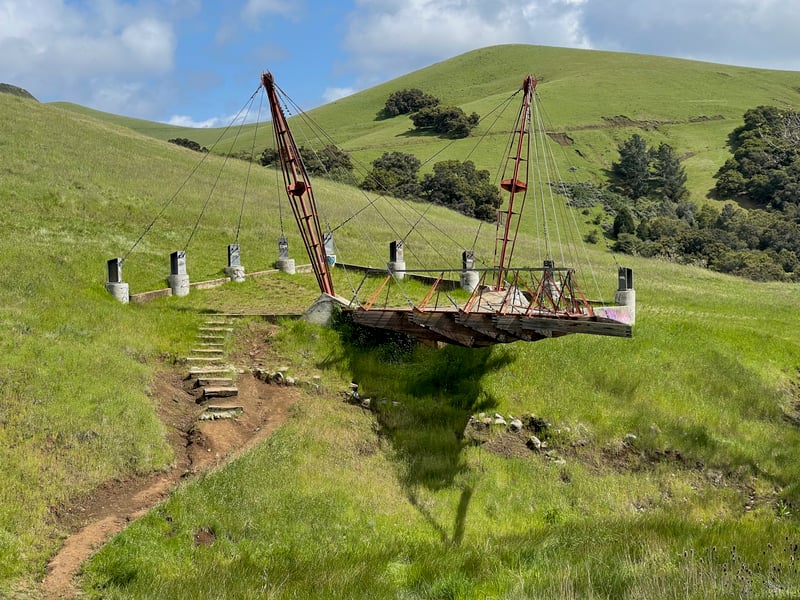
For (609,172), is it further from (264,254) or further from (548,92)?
(264,254)

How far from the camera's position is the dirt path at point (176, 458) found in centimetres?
999

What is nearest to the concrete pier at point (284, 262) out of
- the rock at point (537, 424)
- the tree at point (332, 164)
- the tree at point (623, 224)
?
the rock at point (537, 424)

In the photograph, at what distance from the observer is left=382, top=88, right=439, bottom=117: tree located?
→ 122062 mm

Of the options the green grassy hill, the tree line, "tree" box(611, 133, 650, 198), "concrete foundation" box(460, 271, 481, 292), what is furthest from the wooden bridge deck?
"tree" box(611, 133, 650, 198)

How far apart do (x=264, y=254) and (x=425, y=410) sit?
55.4 feet

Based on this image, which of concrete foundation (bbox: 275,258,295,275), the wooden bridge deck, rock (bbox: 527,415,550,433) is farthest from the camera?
concrete foundation (bbox: 275,258,295,275)

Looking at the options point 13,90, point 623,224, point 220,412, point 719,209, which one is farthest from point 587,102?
point 220,412

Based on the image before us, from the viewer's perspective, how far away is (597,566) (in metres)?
8.70

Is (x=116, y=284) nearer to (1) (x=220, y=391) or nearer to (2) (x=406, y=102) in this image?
(1) (x=220, y=391)

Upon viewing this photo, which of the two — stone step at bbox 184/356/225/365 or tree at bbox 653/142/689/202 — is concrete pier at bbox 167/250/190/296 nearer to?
stone step at bbox 184/356/225/365

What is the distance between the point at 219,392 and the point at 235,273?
11355 millimetres

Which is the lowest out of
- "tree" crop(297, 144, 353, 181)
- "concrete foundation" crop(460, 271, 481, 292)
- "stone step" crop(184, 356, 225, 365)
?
"stone step" crop(184, 356, 225, 365)

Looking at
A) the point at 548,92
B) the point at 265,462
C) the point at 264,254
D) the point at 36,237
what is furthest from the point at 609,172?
the point at 265,462

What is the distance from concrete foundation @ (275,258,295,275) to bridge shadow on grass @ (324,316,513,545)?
10.2m
